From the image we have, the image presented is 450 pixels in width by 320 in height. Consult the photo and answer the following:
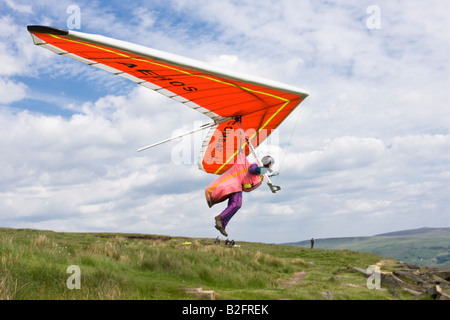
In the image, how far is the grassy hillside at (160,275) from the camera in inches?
276

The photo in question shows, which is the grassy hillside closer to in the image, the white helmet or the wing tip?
the white helmet

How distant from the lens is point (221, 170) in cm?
1177

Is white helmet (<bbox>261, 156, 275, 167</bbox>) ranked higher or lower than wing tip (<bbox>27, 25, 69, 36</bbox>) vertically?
lower

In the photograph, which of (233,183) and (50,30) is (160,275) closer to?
(233,183)

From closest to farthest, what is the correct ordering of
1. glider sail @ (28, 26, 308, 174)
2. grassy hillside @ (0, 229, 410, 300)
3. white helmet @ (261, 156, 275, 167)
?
grassy hillside @ (0, 229, 410, 300) < glider sail @ (28, 26, 308, 174) < white helmet @ (261, 156, 275, 167)

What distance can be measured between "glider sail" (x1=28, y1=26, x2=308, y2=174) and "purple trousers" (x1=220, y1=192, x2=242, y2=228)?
1.28 m

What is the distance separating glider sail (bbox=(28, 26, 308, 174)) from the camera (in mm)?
7277

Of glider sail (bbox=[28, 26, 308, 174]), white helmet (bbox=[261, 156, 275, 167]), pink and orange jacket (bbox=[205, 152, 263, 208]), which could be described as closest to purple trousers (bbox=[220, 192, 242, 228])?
pink and orange jacket (bbox=[205, 152, 263, 208])

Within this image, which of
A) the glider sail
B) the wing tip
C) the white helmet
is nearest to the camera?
the wing tip

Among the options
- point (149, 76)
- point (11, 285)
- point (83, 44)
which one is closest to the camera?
point (11, 285)
